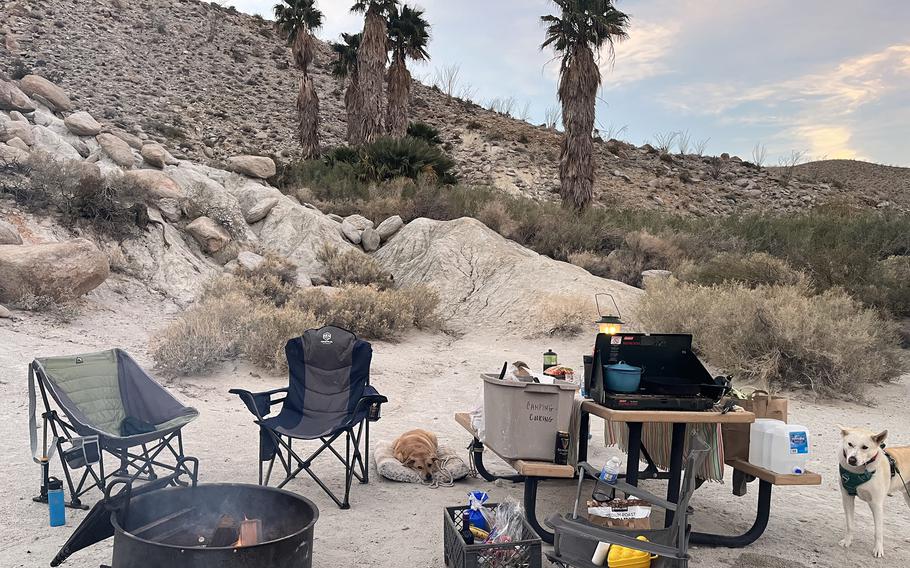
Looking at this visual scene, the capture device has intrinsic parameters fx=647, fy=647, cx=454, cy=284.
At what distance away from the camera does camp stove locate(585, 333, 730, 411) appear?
136 inches

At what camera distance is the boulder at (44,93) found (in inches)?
613

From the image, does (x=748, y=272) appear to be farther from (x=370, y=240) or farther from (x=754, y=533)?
(x=754, y=533)

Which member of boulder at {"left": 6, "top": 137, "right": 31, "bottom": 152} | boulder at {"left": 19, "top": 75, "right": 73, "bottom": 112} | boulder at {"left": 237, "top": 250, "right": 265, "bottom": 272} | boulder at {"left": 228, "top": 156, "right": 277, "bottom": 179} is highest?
boulder at {"left": 19, "top": 75, "right": 73, "bottom": 112}

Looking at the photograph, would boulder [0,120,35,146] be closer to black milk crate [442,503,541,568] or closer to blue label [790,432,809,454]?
black milk crate [442,503,541,568]

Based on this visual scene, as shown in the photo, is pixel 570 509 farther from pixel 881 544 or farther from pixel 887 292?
pixel 887 292

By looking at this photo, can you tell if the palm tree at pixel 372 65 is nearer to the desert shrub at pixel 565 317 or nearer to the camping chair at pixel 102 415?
the desert shrub at pixel 565 317

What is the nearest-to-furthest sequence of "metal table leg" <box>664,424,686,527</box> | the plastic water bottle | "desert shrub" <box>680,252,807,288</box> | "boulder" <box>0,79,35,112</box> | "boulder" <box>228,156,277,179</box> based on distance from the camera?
the plastic water bottle, "metal table leg" <box>664,424,686,527</box>, "desert shrub" <box>680,252,807,288</box>, "boulder" <box>0,79,35,112</box>, "boulder" <box>228,156,277,179</box>

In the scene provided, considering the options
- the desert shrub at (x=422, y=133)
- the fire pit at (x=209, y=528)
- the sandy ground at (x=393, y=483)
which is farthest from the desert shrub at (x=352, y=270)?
the desert shrub at (x=422, y=133)

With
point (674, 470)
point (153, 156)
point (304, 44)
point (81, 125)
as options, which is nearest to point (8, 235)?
point (153, 156)

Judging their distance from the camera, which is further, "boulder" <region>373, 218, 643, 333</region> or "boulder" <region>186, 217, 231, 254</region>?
"boulder" <region>186, 217, 231, 254</region>

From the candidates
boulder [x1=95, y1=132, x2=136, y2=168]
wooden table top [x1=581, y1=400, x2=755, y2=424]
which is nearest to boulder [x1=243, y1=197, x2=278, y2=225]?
boulder [x1=95, y1=132, x2=136, y2=168]

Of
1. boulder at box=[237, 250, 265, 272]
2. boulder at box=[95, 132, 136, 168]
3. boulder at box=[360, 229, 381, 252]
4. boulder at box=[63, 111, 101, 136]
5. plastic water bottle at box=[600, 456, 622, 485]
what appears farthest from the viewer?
boulder at box=[360, 229, 381, 252]

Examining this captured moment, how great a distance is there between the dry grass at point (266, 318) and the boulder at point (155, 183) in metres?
2.66

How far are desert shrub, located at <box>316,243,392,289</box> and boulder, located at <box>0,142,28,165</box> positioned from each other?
533 cm
